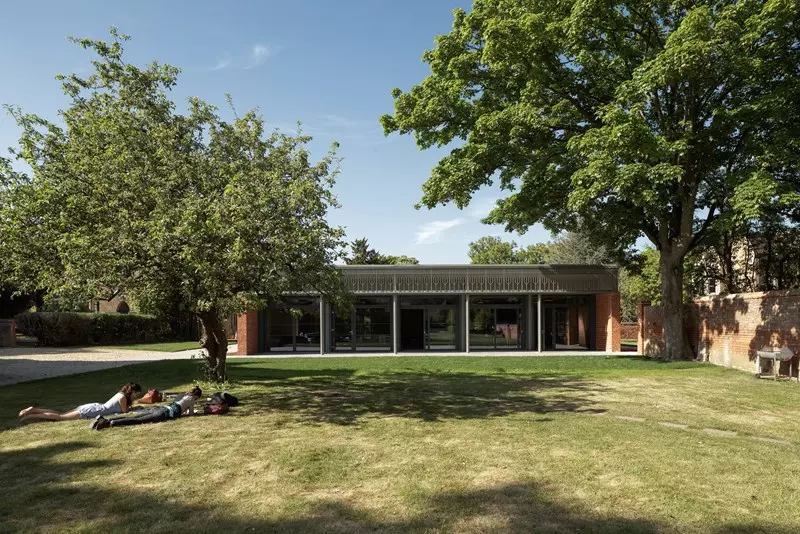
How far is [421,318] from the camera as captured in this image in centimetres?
2905

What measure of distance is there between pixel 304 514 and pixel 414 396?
7380 millimetres

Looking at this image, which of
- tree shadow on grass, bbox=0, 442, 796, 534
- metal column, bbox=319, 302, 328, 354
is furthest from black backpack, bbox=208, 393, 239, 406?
metal column, bbox=319, 302, 328, 354

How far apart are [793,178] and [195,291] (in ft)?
60.9

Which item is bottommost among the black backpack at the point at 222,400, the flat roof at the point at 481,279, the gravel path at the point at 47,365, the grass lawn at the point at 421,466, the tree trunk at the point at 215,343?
the gravel path at the point at 47,365

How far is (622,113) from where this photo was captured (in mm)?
15781

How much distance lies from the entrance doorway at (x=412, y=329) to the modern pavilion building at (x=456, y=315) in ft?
0.18

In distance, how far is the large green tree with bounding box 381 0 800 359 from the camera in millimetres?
15477

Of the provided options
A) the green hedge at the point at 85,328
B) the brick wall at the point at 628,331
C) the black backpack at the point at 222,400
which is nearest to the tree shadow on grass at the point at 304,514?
the black backpack at the point at 222,400

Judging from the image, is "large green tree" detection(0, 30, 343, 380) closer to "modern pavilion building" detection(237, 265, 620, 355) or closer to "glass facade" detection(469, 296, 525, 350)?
"modern pavilion building" detection(237, 265, 620, 355)

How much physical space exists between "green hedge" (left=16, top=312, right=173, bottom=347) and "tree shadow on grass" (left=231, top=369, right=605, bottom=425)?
63.7 ft

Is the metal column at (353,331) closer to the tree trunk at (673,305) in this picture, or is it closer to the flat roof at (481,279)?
the flat roof at (481,279)

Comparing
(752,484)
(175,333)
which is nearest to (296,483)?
(752,484)

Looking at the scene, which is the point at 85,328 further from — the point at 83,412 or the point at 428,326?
the point at 83,412

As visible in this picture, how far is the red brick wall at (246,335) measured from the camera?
27.2 meters
